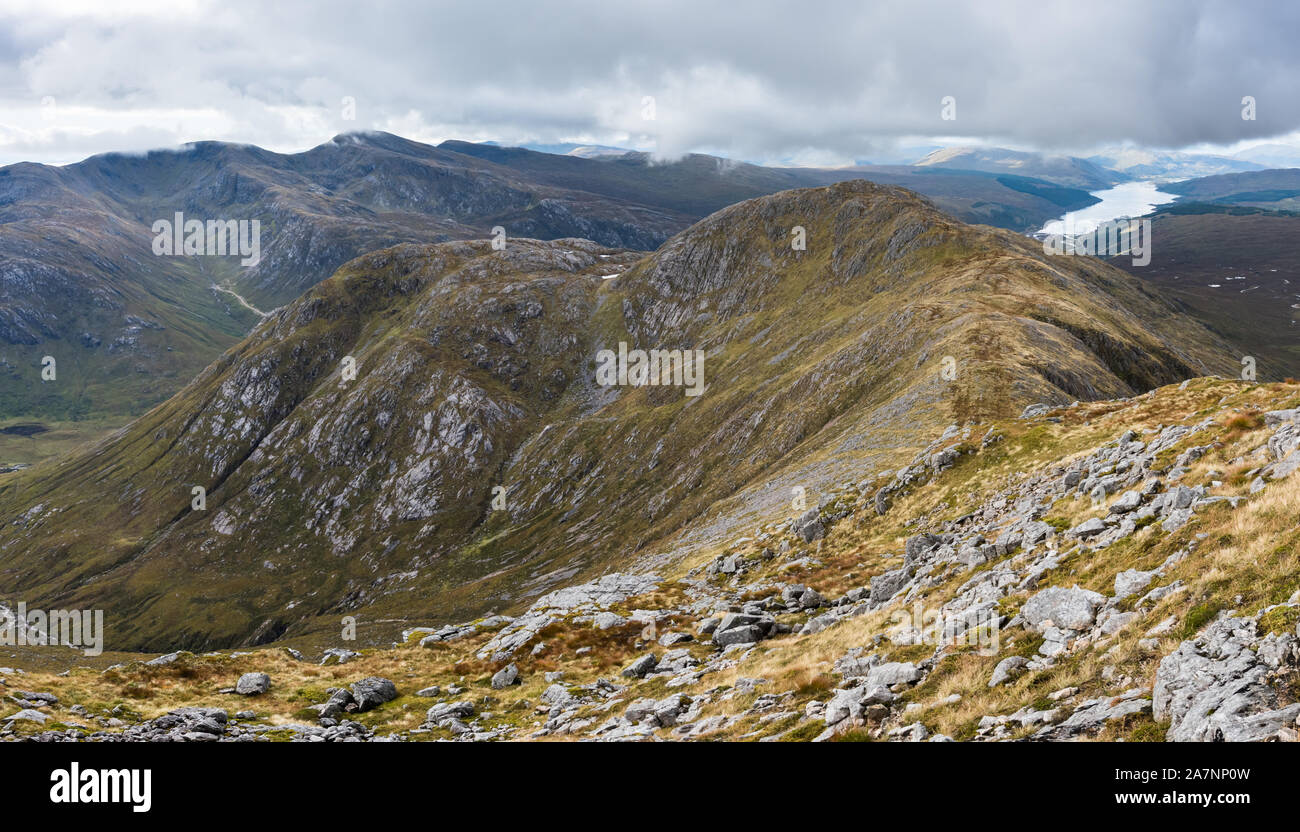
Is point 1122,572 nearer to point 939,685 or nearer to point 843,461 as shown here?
point 939,685

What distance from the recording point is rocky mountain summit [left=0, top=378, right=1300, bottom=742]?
14148 mm

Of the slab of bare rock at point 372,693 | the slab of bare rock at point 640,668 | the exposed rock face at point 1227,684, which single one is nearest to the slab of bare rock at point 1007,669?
the exposed rock face at point 1227,684

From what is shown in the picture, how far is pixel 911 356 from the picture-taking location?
10575 cm

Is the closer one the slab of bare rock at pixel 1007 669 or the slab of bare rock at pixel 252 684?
the slab of bare rock at pixel 1007 669

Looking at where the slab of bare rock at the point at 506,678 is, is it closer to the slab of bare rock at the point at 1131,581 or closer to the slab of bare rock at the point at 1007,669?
the slab of bare rock at the point at 1007,669

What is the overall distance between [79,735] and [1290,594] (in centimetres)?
4061

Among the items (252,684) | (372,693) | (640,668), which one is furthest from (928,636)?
(252,684)

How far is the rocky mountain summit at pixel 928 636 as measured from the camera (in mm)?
14148

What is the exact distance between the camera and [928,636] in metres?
22.0

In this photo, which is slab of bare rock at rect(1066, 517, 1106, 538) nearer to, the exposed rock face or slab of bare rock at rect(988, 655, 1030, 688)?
slab of bare rock at rect(988, 655, 1030, 688)

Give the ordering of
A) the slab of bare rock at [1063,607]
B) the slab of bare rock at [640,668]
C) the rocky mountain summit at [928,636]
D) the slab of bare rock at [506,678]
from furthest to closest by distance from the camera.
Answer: the slab of bare rock at [506,678] < the slab of bare rock at [640,668] < the slab of bare rock at [1063,607] < the rocky mountain summit at [928,636]

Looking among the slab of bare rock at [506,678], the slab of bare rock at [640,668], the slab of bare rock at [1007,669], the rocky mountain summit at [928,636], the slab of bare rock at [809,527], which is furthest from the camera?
the slab of bare rock at [809,527]

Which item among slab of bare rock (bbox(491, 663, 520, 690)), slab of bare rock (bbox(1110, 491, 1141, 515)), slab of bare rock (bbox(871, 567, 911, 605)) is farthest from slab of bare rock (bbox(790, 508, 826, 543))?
slab of bare rock (bbox(1110, 491, 1141, 515))
